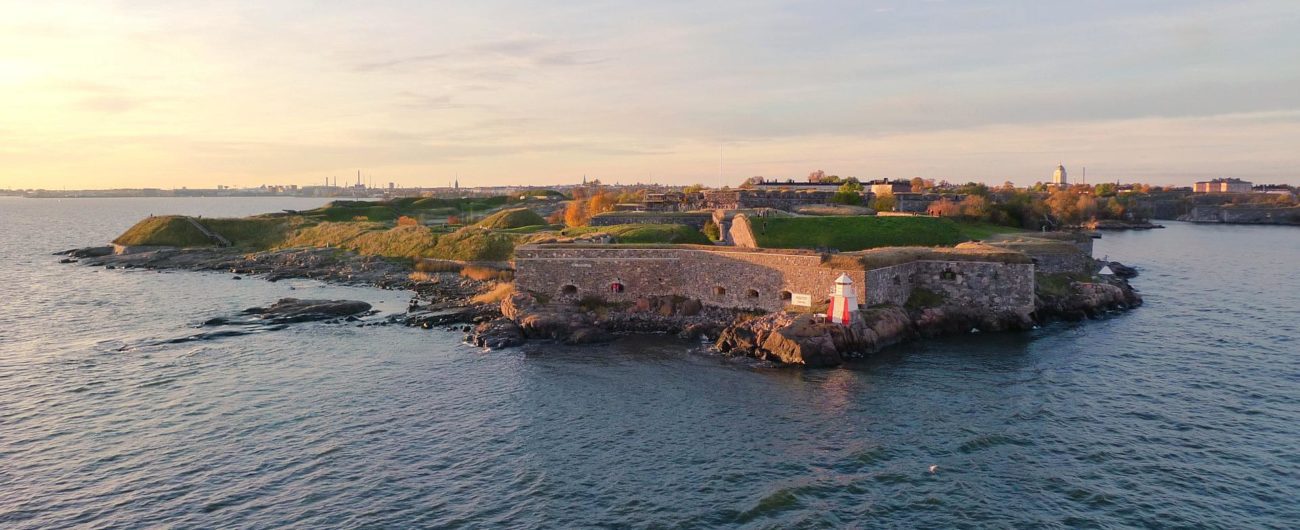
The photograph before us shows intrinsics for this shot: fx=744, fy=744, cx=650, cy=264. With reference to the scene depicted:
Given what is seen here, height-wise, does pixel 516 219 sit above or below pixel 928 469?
above

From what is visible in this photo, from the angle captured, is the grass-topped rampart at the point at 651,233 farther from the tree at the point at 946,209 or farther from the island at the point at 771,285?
the tree at the point at 946,209

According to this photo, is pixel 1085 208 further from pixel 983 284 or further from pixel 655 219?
pixel 983 284

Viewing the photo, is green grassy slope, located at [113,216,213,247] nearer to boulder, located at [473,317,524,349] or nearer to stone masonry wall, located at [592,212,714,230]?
stone masonry wall, located at [592,212,714,230]

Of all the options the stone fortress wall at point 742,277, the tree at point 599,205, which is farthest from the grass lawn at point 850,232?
the tree at point 599,205

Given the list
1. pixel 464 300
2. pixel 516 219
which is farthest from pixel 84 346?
pixel 516 219

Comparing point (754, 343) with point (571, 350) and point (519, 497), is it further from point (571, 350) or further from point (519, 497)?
point (519, 497)

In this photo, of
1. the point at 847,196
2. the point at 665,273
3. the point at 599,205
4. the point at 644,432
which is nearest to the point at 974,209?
the point at 847,196
